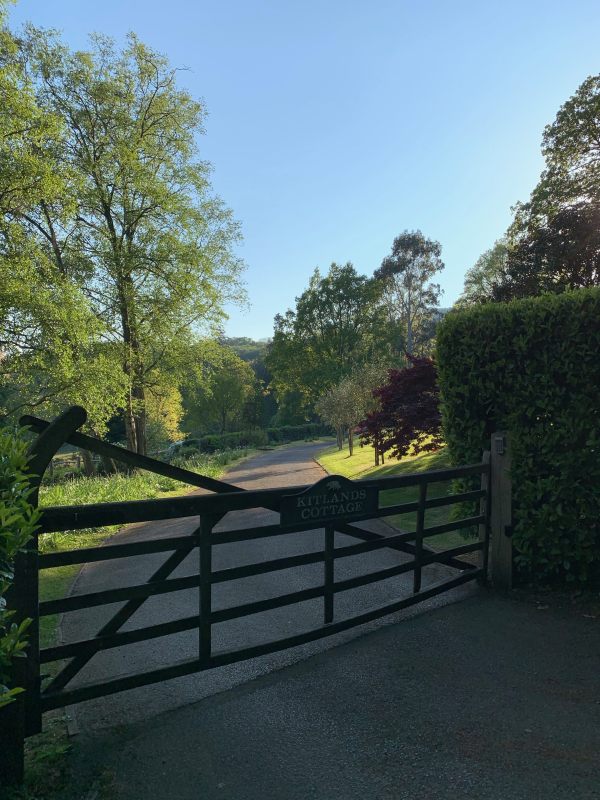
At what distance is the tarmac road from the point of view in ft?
14.1

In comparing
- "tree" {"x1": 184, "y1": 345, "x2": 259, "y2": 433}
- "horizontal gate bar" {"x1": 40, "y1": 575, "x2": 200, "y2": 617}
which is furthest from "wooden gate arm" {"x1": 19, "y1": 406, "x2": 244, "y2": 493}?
"tree" {"x1": 184, "y1": 345, "x2": 259, "y2": 433}

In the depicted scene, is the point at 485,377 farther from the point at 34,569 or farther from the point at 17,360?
the point at 17,360

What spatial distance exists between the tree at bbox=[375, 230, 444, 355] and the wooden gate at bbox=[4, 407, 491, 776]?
190ft

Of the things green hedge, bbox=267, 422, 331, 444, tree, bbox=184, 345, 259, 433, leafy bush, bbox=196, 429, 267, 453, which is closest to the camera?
leafy bush, bbox=196, 429, 267, 453

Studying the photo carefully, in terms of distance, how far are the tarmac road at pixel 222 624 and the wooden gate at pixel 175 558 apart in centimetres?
25

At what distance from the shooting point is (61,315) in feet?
58.6

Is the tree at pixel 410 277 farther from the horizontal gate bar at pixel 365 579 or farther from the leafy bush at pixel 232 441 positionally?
the horizontal gate bar at pixel 365 579

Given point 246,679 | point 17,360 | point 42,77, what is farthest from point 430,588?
point 42,77

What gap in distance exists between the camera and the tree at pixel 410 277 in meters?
62.3

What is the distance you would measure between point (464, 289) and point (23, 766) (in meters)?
63.2

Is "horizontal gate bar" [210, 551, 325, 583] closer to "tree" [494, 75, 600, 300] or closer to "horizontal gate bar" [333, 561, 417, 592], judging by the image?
"horizontal gate bar" [333, 561, 417, 592]

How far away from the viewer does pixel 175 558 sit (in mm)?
4242

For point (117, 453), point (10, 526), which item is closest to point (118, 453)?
point (117, 453)

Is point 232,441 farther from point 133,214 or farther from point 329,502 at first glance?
point 329,502
